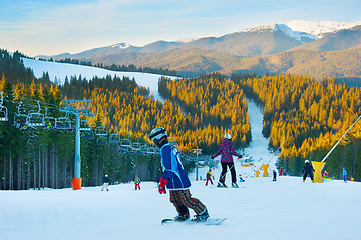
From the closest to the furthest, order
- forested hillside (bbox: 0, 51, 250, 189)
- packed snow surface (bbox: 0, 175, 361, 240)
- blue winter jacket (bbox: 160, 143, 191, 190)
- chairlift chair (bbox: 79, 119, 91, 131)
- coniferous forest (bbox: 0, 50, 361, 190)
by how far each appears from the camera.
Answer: packed snow surface (bbox: 0, 175, 361, 240) → blue winter jacket (bbox: 160, 143, 191, 190) → chairlift chair (bbox: 79, 119, 91, 131) → forested hillside (bbox: 0, 51, 250, 189) → coniferous forest (bbox: 0, 50, 361, 190)

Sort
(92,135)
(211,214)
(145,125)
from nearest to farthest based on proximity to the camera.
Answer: (211,214) < (92,135) < (145,125)

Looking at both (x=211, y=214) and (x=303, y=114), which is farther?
(x=303, y=114)

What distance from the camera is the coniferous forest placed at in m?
37.3

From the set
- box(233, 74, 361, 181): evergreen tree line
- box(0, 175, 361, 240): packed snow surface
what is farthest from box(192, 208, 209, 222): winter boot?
box(233, 74, 361, 181): evergreen tree line

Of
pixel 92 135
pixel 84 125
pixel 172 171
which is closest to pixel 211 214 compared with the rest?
pixel 172 171

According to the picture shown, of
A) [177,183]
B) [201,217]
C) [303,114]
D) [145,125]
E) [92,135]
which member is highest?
[177,183]

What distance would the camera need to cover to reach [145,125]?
128500mm

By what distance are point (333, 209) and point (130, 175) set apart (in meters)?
72.6

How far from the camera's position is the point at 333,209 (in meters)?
8.70

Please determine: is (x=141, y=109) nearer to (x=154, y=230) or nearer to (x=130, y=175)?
(x=130, y=175)

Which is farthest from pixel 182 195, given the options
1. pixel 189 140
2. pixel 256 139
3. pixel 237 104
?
pixel 237 104

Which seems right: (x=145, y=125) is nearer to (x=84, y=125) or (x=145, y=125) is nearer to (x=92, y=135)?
(x=92, y=135)

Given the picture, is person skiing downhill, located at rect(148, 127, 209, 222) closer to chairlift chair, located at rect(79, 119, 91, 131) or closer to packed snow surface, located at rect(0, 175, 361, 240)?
packed snow surface, located at rect(0, 175, 361, 240)

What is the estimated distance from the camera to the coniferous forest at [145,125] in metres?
37.3
